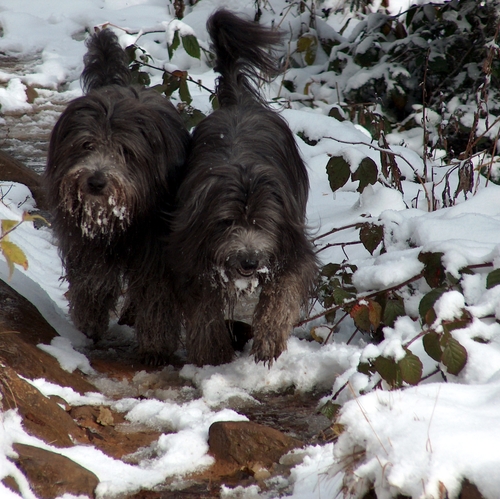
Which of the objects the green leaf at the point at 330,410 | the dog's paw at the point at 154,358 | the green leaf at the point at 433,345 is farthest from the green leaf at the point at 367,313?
the dog's paw at the point at 154,358

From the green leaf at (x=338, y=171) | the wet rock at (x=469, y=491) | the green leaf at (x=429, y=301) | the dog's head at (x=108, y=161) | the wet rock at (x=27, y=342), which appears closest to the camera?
the wet rock at (x=469, y=491)

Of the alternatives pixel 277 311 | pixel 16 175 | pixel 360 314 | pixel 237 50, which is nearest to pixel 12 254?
pixel 277 311

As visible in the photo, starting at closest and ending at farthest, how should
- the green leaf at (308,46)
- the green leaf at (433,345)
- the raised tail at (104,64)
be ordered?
the green leaf at (433,345)
the raised tail at (104,64)
the green leaf at (308,46)

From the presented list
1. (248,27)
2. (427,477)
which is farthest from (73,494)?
(248,27)

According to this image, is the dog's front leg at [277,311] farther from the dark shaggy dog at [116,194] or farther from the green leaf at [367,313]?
the dark shaggy dog at [116,194]

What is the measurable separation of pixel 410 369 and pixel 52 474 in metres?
1.27

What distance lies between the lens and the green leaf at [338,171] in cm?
426

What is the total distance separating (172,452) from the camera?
285 cm

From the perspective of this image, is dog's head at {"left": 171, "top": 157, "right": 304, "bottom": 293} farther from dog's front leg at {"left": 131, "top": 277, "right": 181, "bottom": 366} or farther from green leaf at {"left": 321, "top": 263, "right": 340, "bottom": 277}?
green leaf at {"left": 321, "top": 263, "right": 340, "bottom": 277}

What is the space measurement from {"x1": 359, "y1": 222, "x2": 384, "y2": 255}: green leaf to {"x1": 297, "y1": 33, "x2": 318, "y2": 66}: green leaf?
618 cm

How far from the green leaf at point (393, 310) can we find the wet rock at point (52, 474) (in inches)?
64.3

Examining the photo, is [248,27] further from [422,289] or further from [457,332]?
[457,332]

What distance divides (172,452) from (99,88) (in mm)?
2068

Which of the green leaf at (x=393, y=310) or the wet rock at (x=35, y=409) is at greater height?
the green leaf at (x=393, y=310)
